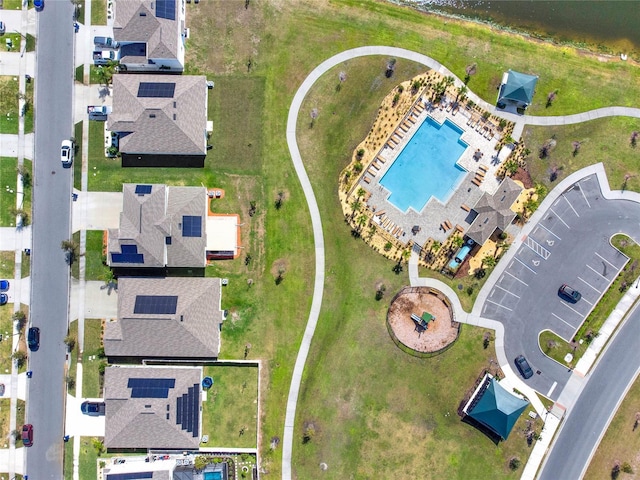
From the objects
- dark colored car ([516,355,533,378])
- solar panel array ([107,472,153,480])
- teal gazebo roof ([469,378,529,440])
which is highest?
dark colored car ([516,355,533,378])

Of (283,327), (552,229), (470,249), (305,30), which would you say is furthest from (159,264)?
(552,229)

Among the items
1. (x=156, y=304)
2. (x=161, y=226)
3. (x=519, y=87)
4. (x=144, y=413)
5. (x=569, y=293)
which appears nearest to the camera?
(x=144, y=413)

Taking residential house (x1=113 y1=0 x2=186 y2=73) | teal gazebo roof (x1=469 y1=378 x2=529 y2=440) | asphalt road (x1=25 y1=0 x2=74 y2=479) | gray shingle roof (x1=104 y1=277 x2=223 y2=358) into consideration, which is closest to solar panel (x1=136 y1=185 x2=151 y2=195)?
asphalt road (x1=25 y1=0 x2=74 y2=479)

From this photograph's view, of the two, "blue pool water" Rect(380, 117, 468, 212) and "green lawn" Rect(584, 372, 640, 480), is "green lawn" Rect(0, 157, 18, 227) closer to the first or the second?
"blue pool water" Rect(380, 117, 468, 212)

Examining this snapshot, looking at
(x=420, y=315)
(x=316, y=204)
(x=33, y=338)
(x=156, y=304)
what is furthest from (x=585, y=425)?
(x=33, y=338)

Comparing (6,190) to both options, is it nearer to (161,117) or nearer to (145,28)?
(161,117)

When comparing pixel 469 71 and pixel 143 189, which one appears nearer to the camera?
pixel 143 189

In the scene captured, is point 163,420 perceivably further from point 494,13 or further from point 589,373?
point 494,13
